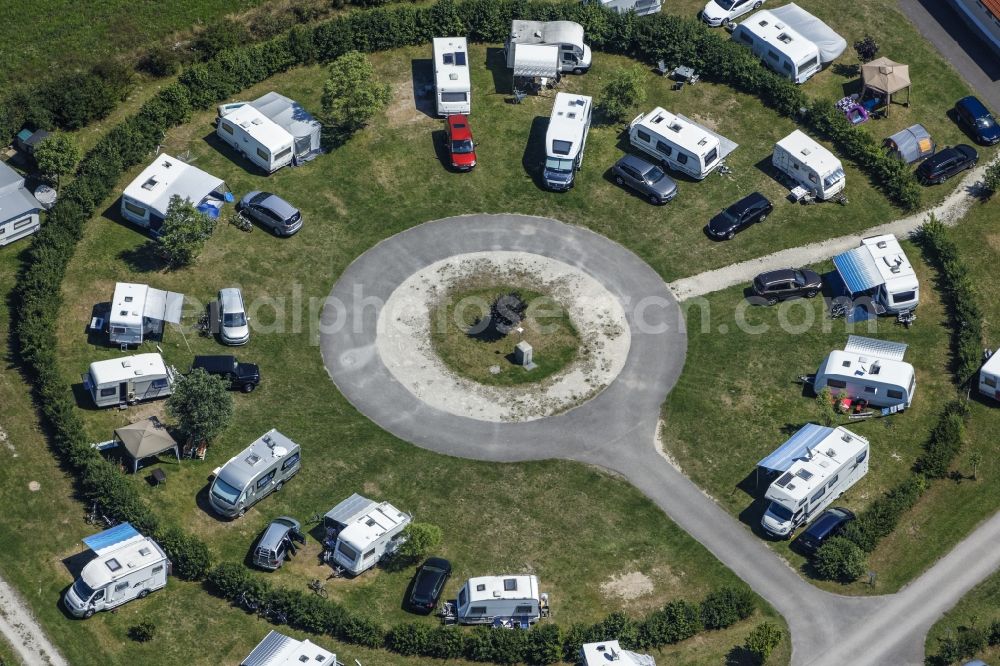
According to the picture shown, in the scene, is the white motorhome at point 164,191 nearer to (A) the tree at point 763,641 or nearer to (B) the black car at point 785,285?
(B) the black car at point 785,285

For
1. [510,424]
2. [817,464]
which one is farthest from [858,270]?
[510,424]

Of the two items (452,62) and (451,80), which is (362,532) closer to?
(451,80)

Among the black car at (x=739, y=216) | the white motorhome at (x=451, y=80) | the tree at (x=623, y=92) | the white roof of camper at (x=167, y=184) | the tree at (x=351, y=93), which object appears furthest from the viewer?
the white motorhome at (x=451, y=80)

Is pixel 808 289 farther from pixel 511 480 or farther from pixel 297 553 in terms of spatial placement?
pixel 297 553

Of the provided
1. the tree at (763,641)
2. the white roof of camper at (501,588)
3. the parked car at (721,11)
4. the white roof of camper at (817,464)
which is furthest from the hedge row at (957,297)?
the white roof of camper at (501,588)

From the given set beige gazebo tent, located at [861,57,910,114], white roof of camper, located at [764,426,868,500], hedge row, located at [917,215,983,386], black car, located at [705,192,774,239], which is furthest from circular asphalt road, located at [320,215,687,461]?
beige gazebo tent, located at [861,57,910,114]

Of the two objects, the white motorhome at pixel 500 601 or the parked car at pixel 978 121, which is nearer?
the white motorhome at pixel 500 601
